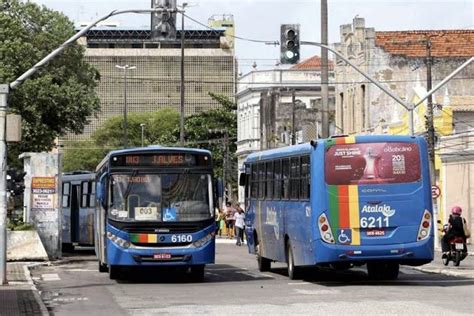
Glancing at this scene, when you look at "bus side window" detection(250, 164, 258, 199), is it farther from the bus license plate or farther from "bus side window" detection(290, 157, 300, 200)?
the bus license plate

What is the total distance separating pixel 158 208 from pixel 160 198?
22cm

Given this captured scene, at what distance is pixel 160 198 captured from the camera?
2655 cm

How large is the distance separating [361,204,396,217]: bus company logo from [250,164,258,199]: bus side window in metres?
6.62

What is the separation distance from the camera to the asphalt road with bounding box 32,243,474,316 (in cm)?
1956

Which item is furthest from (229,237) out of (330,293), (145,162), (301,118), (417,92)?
(330,293)

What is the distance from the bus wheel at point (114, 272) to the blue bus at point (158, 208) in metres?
0.63

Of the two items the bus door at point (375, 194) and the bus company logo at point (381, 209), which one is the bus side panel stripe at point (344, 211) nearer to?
the bus door at point (375, 194)

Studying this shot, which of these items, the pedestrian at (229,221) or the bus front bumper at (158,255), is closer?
the bus front bumper at (158,255)

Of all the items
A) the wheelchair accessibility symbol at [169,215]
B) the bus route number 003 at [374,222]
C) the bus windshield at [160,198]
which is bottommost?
the bus route number 003 at [374,222]

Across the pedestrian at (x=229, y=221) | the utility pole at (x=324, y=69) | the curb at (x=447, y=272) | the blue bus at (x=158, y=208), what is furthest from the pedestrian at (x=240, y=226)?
the blue bus at (x=158, y=208)

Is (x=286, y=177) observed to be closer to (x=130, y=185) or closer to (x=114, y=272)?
(x=130, y=185)

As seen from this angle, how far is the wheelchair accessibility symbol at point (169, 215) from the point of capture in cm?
2638

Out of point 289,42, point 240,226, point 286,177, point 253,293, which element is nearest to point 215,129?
point 240,226

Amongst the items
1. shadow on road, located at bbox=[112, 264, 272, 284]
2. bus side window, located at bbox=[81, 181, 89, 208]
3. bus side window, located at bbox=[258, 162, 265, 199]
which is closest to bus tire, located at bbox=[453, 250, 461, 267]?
shadow on road, located at bbox=[112, 264, 272, 284]
